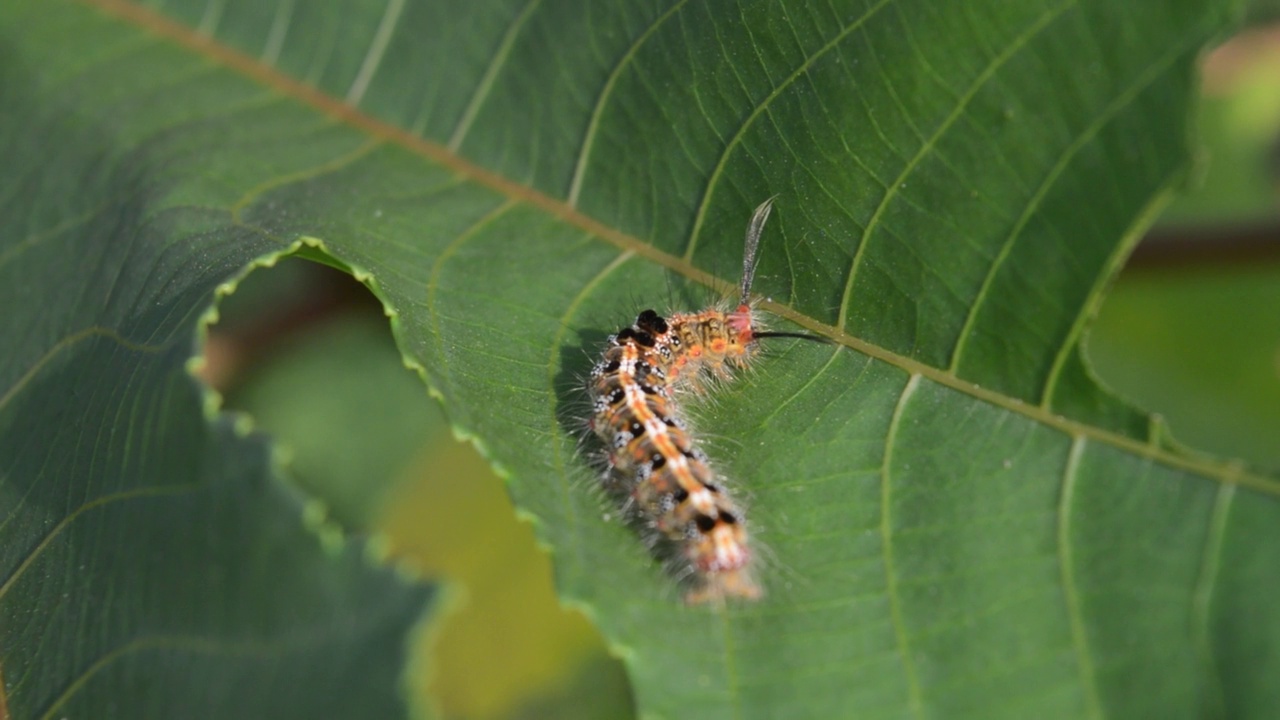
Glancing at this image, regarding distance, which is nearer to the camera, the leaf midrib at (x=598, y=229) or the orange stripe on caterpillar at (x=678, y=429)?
the leaf midrib at (x=598, y=229)

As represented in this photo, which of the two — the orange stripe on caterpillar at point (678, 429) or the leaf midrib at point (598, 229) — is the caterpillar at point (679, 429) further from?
the leaf midrib at point (598, 229)

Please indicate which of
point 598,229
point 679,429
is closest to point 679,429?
point 679,429

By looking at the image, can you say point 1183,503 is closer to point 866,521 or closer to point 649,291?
point 866,521

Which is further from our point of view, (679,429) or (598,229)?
(679,429)

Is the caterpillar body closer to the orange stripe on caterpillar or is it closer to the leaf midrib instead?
the orange stripe on caterpillar

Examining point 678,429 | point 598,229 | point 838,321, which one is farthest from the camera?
A: point 678,429

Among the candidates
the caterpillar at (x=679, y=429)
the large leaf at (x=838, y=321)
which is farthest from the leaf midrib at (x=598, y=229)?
the caterpillar at (x=679, y=429)

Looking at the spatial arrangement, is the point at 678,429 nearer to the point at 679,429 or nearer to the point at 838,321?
the point at 679,429
